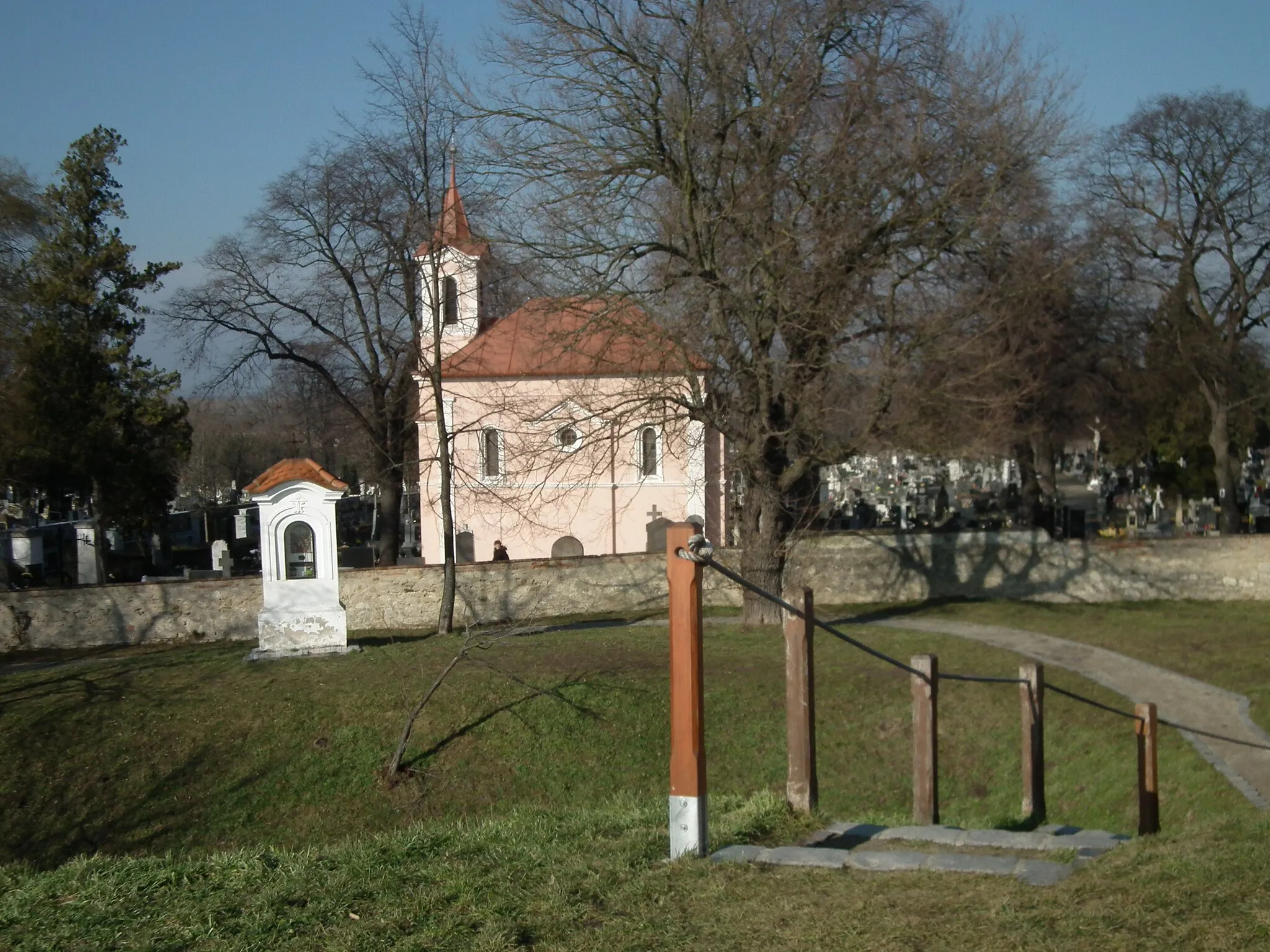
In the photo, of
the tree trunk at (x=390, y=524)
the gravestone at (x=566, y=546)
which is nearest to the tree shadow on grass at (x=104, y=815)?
the tree trunk at (x=390, y=524)

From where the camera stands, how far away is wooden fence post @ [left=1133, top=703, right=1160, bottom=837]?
9203 mm

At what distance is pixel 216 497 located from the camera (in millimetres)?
57875

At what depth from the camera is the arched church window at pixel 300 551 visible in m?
17.9

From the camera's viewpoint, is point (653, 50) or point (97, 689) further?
point (653, 50)

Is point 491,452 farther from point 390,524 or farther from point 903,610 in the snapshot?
point 903,610

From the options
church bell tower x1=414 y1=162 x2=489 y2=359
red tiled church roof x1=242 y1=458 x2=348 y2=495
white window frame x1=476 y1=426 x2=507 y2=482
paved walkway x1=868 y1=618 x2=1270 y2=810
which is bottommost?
paved walkway x1=868 y1=618 x2=1270 y2=810

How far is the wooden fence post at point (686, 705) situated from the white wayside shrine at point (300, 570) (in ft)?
42.6

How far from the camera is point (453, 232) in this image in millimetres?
19391

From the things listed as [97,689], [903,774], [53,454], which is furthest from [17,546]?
[903,774]

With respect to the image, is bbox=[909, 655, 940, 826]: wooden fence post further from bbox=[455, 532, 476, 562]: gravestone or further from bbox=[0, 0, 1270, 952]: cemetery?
bbox=[455, 532, 476, 562]: gravestone

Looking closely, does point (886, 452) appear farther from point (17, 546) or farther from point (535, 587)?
point (17, 546)

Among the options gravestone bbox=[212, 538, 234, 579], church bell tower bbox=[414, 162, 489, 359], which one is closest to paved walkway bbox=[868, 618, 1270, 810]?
church bell tower bbox=[414, 162, 489, 359]

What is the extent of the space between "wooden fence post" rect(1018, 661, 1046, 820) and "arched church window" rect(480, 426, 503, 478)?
36.1 ft

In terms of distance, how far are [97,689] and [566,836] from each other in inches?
465
